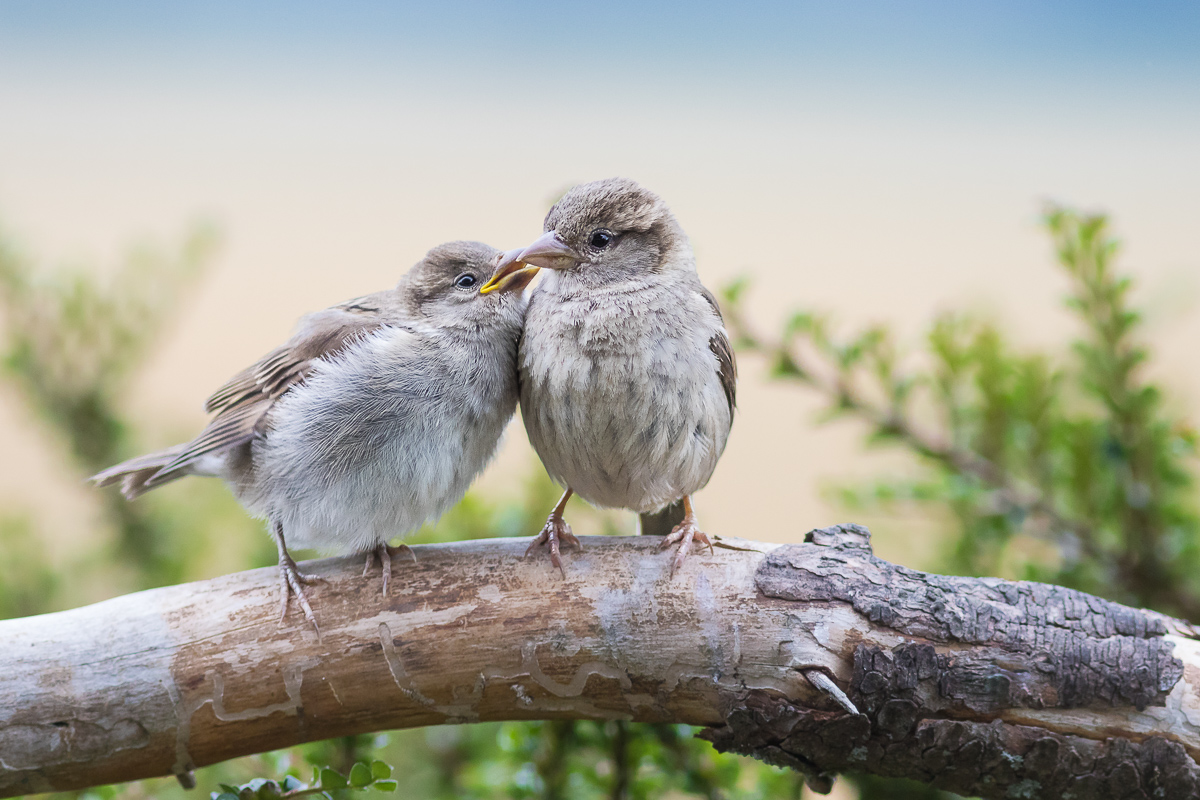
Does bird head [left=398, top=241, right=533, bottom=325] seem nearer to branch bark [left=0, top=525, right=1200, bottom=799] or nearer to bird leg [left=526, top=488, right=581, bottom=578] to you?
bird leg [left=526, top=488, right=581, bottom=578]

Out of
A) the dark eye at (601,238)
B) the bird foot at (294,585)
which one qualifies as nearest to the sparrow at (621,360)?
the dark eye at (601,238)

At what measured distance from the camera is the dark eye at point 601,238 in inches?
102

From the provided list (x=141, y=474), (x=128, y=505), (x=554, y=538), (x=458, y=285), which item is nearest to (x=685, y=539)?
(x=554, y=538)

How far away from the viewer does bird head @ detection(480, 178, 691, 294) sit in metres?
2.57

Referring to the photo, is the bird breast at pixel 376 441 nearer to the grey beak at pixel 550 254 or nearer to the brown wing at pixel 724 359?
the grey beak at pixel 550 254

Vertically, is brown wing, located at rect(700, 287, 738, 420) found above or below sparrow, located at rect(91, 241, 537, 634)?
above

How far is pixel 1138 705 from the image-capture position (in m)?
2.02

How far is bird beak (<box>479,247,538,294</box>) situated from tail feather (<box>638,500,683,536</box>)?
2.72 feet

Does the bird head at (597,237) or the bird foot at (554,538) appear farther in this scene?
the bird head at (597,237)

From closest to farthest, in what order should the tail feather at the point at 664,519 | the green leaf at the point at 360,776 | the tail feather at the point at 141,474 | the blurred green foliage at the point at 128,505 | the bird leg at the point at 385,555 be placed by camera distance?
the green leaf at the point at 360,776, the bird leg at the point at 385,555, the tail feather at the point at 141,474, the tail feather at the point at 664,519, the blurred green foliage at the point at 128,505

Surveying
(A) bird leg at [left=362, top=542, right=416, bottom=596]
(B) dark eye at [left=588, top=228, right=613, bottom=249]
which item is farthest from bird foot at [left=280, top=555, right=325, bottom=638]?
(B) dark eye at [left=588, top=228, right=613, bottom=249]

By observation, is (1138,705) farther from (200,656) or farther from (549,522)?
(200,656)

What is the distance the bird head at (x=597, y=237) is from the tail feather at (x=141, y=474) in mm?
1014

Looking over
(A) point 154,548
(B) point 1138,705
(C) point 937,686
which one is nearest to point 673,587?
(C) point 937,686
